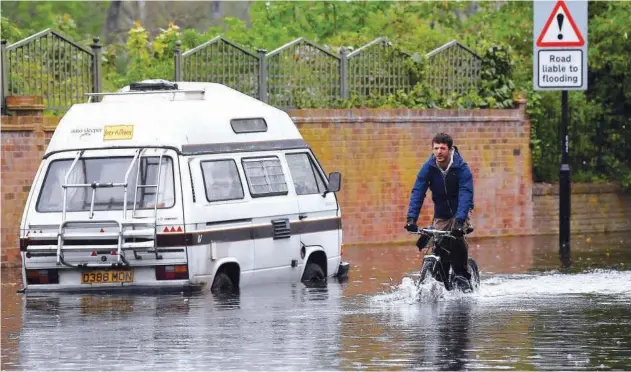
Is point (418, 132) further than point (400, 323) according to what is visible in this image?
Yes

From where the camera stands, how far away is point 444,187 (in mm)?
17453

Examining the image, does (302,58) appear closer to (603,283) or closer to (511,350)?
(603,283)

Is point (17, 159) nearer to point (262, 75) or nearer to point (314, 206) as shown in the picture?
point (262, 75)

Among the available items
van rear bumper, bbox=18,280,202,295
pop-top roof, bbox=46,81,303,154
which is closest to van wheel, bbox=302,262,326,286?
pop-top roof, bbox=46,81,303,154

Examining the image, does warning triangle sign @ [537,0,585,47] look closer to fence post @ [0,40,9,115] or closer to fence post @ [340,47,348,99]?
fence post @ [340,47,348,99]

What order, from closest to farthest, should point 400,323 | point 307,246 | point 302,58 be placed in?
point 400,323
point 307,246
point 302,58

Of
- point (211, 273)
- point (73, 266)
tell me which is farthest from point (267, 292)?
point (73, 266)

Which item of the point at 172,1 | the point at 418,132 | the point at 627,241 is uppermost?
the point at 172,1

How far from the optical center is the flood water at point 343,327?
12.7m

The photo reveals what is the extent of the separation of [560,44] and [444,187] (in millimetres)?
9160

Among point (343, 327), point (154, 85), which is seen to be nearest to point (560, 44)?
point (154, 85)

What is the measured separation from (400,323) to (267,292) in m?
3.49

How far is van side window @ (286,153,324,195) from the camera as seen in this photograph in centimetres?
1956

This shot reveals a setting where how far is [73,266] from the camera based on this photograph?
1767 centimetres
